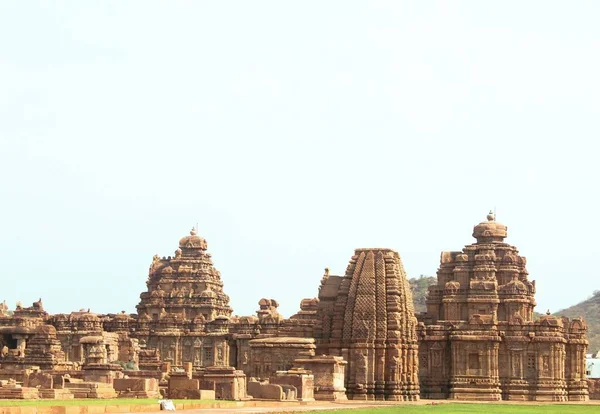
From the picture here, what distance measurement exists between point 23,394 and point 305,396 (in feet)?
63.1

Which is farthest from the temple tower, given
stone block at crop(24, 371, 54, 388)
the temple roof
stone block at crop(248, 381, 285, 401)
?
stone block at crop(248, 381, 285, 401)

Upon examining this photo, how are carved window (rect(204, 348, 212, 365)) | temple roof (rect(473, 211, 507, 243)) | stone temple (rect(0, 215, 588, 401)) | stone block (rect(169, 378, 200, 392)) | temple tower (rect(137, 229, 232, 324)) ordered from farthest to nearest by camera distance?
temple tower (rect(137, 229, 232, 324)) < carved window (rect(204, 348, 212, 365)) < temple roof (rect(473, 211, 507, 243)) < stone temple (rect(0, 215, 588, 401)) < stone block (rect(169, 378, 200, 392))

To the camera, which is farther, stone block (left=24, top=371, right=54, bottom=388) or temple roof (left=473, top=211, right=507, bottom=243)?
temple roof (left=473, top=211, right=507, bottom=243)

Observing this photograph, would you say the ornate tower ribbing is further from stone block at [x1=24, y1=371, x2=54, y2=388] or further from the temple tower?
the temple tower

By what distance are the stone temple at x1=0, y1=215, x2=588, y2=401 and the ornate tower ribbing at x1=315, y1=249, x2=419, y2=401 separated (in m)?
0.08

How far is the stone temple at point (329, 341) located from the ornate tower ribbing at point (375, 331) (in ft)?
0.26

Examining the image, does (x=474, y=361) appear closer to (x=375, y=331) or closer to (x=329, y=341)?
(x=329, y=341)

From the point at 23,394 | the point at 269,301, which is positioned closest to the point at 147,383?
the point at 23,394

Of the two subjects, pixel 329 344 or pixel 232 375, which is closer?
pixel 232 375

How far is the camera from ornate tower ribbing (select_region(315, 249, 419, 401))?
282 ft

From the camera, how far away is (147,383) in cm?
6047

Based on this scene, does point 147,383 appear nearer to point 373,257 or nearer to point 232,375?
point 232,375

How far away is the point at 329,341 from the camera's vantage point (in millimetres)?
88312

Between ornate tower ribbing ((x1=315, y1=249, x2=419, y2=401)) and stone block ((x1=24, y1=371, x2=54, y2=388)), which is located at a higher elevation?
ornate tower ribbing ((x1=315, y1=249, x2=419, y2=401))
